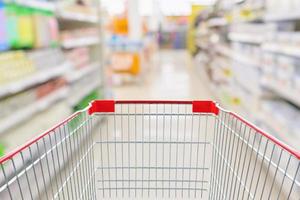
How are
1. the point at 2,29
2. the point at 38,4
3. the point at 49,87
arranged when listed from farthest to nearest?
the point at 49,87, the point at 38,4, the point at 2,29

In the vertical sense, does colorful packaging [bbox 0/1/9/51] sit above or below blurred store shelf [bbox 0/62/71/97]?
above

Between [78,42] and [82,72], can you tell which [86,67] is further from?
[78,42]

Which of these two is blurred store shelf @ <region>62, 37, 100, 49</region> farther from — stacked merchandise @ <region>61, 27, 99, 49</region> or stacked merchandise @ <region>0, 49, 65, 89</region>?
stacked merchandise @ <region>0, 49, 65, 89</region>

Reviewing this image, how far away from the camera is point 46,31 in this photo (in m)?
2.37

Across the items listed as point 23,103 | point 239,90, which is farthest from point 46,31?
point 239,90

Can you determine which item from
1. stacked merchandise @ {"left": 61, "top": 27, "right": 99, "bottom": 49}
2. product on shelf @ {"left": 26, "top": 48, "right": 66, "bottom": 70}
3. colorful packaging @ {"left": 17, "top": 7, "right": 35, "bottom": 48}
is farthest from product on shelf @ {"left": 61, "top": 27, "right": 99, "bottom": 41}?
colorful packaging @ {"left": 17, "top": 7, "right": 35, "bottom": 48}

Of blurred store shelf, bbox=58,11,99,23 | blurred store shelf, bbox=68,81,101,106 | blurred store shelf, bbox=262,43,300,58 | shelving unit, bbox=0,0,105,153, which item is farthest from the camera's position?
blurred store shelf, bbox=68,81,101,106

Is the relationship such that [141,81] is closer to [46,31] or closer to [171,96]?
[171,96]

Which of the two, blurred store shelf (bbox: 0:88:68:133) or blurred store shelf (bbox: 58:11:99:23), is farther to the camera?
blurred store shelf (bbox: 58:11:99:23)

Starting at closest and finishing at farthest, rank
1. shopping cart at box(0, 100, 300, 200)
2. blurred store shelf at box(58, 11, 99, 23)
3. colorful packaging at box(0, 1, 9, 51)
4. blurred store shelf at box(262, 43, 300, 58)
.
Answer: shopping cart at box(0, 100, 300, 200) → colorful packaging at box(0, 1, 9, 51) → blurred store shelf at box(262, 43, 300, 58) → blurred store shelf at box(58, 11, 99, 23)

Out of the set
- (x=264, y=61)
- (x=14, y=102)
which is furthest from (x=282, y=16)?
(x=14, y=102)

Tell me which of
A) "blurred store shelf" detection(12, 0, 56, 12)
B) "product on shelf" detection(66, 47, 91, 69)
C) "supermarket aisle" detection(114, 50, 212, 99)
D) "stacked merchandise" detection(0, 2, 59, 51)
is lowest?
"supermarket aisle" detection(114, 50, 212, 99)

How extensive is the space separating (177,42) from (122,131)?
1684 cm

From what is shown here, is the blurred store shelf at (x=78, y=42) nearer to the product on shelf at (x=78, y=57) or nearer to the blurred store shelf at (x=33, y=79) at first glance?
the product on shelf at (x=78, y=57)
